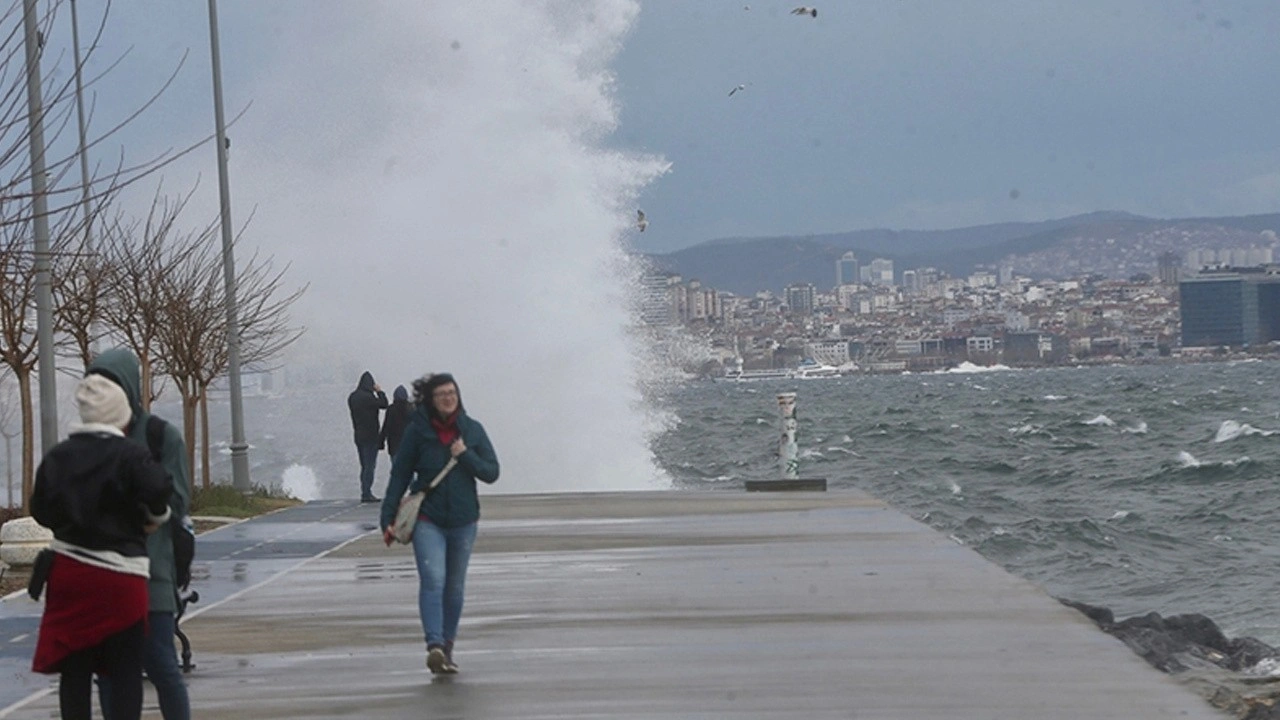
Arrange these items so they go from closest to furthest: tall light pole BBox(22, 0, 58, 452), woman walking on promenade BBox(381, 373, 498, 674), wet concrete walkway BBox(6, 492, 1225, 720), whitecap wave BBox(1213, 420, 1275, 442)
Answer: wet concrete walkway BBox(6, 492, 1225, 720)
woman walking on promenade BBox(381, 373, 498, 674)
tall light pole BBox(22, 0, 58, 452)
whitecap wave BBox(1213, 420, 1275, 442)

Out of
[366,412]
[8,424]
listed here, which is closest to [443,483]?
[366,412]

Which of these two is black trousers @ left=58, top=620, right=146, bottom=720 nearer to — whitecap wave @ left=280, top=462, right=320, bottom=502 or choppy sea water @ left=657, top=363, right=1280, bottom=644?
choppy sea water @ left=657, top=363, right=1280, bottom=644

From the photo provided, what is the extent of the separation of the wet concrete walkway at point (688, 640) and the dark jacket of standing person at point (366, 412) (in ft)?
26.3

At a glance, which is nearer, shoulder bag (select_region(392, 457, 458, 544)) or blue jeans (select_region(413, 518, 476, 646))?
blue jeans (select_region(413, 518, 476, 646))

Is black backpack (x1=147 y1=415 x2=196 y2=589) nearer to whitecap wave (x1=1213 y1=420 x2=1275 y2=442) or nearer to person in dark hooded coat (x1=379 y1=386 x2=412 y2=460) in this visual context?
person in dark hooded coat (x1=379 y1=386 x2=412 y2=460)

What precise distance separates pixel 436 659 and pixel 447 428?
1.35 m

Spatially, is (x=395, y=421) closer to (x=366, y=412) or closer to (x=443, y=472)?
(x=366, y=412)

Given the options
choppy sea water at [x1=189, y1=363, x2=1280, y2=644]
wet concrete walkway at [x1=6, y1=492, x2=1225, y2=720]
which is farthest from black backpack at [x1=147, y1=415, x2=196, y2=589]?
choppy sea water at [x1=189, y1=363, x2=1280, y2=644]

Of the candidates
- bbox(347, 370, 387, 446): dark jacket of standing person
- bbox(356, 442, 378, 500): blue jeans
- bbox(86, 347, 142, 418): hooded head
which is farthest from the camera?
bbox(356, 442, 378, 500): blue jeans

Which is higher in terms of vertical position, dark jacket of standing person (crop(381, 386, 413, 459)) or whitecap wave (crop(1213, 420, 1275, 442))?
dark jacket of standing person (crop(381, 386, 413, 459))

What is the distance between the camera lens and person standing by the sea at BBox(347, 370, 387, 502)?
27984 millimetres

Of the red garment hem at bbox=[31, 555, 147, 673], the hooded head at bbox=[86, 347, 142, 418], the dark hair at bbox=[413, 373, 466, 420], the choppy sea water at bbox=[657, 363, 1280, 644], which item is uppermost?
the hooded head at bbox=[86, 347, 142, 418]

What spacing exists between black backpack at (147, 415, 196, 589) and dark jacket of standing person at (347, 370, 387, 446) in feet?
61.1

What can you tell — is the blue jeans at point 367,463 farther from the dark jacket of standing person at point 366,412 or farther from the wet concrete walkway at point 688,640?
the wet concrete walkway at point 688,640
